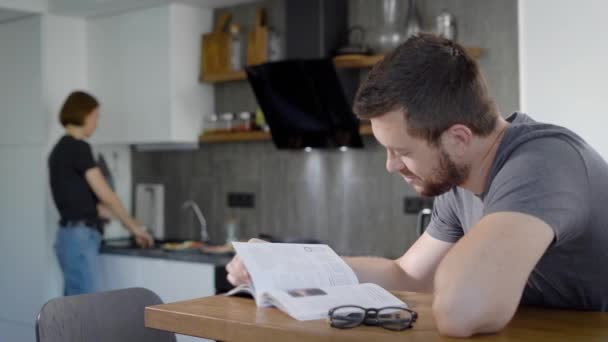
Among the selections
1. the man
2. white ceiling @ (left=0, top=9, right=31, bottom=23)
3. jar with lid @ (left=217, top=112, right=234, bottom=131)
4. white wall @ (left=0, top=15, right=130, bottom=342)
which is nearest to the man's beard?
the man

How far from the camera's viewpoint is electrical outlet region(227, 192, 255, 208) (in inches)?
197

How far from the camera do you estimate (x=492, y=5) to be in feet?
13.2

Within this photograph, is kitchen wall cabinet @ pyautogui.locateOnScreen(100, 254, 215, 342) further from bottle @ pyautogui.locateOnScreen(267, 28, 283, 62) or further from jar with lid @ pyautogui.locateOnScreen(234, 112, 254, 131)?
bottle @ pyautogui.locateOnScreen(267, 28, 283, 62)

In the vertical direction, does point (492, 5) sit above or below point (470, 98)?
above

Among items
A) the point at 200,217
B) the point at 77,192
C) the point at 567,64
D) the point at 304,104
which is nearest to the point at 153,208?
the point at 200,217

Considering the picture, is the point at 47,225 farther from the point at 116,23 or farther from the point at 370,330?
the point at 370,330

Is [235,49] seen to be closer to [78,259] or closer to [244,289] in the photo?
[78,259]

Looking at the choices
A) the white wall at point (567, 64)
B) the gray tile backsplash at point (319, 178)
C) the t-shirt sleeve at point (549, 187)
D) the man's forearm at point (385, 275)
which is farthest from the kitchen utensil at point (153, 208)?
the t-shirt sleeve at point (549, 187)

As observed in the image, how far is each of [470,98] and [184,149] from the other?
382 centimetres

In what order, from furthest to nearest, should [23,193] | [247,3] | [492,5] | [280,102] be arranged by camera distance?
[23,193]
[247,3]
[280,102]
[492,5]

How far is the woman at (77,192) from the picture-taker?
4.69 meters

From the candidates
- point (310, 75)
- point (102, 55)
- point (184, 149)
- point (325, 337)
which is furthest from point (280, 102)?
point (325, 337)

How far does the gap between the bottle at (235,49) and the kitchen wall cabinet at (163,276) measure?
1.19 metres

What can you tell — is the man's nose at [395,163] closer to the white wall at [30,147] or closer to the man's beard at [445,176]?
the man's beard at [445,176]
